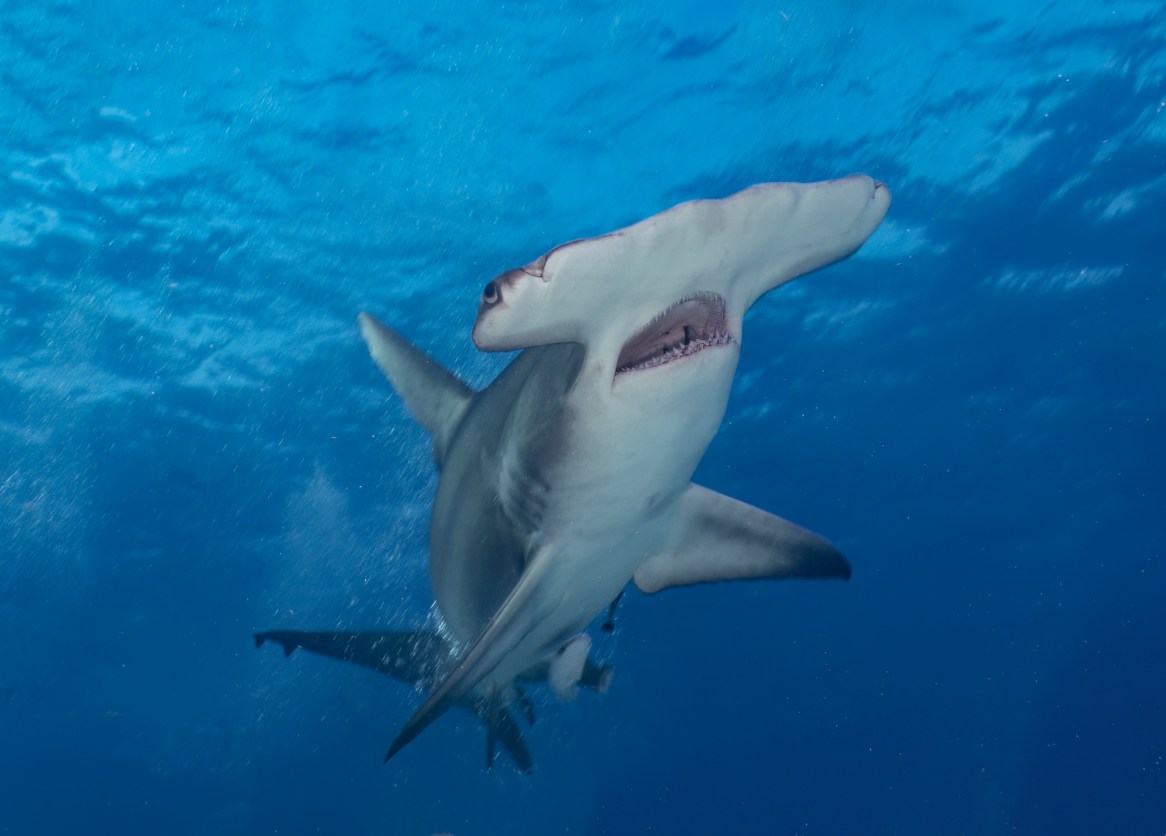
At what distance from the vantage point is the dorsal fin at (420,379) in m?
4.84

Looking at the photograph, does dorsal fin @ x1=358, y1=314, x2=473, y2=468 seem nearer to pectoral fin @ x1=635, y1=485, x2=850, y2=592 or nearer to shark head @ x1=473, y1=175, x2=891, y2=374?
pectoral fin @ x1=635, y1=485, x2=850, y2=592

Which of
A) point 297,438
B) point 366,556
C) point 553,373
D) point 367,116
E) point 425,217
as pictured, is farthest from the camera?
point 366,556

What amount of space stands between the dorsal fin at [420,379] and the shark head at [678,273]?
5.88 ft

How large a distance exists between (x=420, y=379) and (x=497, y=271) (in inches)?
414

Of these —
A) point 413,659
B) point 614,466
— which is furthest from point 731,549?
point 413,659

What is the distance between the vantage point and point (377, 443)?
2216 cm

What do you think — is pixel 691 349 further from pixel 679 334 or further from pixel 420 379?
pixel 420 379

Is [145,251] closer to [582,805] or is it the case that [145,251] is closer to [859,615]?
[859,615]

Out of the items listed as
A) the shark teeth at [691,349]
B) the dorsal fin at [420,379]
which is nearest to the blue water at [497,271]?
the dorsal fin at [420,379]

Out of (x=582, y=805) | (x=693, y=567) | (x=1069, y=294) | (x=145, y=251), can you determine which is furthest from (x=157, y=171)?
(x=582, y=805)

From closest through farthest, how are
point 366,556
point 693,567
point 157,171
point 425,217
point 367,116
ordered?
1. point 693,567
2. point 367,116
3. point 157,171
4. point 425,217
5. point 366,556

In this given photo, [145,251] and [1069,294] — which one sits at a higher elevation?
[145,251]

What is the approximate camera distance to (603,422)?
3.28 meters

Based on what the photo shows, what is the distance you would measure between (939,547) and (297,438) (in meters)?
24.8
